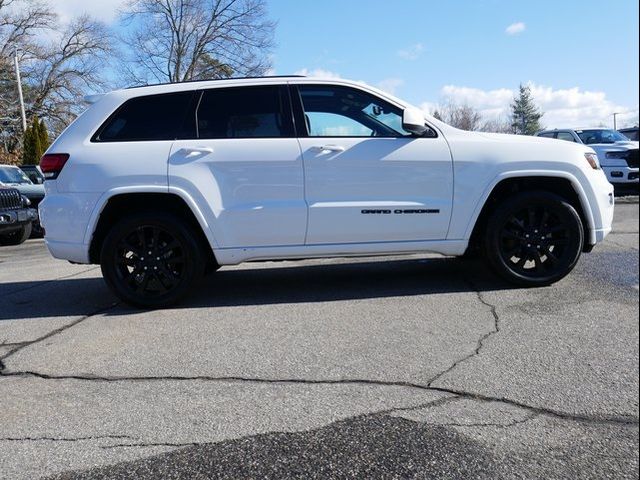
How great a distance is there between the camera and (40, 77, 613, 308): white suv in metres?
4.85

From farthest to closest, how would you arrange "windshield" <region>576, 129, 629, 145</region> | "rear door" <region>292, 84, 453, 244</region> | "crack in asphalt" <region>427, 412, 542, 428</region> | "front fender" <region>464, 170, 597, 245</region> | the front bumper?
1. "windshield" <region>576, 129, 629, 145</region>
2. the front bumper
3. "front fender" <region>464, 170, 597, 245</region>
4. "rear door" <region>292, 84, 453, 244</region>
5. "crack in asphalt" <region>427, 412, 542, 428</region>

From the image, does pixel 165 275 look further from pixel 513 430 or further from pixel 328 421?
pixel 513 430

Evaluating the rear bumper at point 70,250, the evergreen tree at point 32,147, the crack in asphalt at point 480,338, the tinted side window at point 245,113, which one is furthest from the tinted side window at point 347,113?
the evergreen tree at point 32,147

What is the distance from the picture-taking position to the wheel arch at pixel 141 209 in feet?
15.8

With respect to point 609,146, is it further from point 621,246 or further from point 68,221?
point 68,221

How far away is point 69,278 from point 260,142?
11.7ft

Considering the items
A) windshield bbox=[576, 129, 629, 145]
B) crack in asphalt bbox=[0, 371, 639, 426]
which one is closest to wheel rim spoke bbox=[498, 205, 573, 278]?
crack in asphalt bbox=[0, 371, 639, 426]

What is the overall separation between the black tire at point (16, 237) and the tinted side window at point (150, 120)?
8.40 metres

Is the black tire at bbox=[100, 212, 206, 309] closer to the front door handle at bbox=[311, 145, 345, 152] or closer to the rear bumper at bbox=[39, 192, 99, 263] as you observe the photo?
the rear bumper at bbox=[39, 192, 99, 263]

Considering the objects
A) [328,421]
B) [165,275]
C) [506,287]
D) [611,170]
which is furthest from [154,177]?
[611,170]

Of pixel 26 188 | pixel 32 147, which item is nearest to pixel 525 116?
pixel 26 188

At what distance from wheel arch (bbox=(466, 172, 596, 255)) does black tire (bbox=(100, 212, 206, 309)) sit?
2.60m

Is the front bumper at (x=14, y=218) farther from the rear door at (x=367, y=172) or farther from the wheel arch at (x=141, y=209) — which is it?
the rear door at (x=367, y=172)

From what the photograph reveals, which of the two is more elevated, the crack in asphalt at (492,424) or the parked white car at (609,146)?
the parked white car at (609,146)
